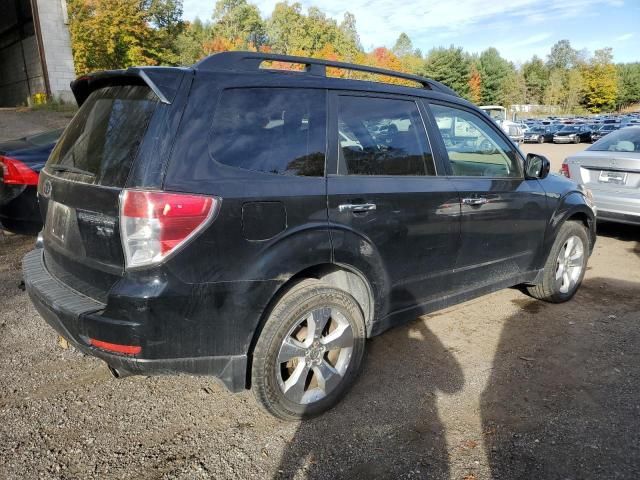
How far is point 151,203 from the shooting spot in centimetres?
228

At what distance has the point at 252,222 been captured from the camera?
8.20ft

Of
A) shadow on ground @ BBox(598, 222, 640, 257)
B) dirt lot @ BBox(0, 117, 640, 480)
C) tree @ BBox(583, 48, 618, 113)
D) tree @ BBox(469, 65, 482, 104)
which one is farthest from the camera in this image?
tree @ BBox(583, 48, 618, 113)

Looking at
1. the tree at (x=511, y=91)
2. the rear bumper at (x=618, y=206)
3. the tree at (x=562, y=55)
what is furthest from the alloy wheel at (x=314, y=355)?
the tree at (x=562, y=55)

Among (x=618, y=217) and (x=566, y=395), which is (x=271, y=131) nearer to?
(x=566, y=395)

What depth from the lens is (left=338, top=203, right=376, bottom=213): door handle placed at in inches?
113

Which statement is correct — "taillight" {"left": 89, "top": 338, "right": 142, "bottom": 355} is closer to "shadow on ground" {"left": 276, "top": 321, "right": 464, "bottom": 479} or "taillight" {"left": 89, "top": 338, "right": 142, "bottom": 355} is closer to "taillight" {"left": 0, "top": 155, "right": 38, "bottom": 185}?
"shadow on ground" {"left": 276, "top": 321, "right": 464, "bottom": 479}

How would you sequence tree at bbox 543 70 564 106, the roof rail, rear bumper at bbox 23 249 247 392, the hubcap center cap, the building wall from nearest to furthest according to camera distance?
rear bumper at bbox 23 249 247 392
the roof rail
the hubcap center cap
the building wall
tree at bbox 543 70 564 106

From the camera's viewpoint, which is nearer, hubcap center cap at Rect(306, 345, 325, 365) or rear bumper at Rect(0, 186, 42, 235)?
hubcap center cap at Rect(306, 345, 325, 365)

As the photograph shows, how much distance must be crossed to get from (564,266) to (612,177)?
8.84 ft

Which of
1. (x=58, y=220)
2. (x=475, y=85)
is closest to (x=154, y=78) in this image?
(x=58, y=220)

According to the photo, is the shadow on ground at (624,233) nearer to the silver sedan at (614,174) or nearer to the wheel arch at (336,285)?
the silver sedan at (614,174)

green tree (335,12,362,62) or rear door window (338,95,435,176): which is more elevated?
green tree (335,12,362,62)

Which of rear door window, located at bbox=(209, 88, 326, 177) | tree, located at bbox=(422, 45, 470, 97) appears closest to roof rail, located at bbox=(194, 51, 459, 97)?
rear door window, located at bbox=(209, 88, 326, 177)

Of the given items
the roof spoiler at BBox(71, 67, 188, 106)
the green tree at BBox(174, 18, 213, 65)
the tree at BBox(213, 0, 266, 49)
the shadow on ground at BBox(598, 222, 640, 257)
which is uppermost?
the tree at BBox(213, 0, 266, 49)
